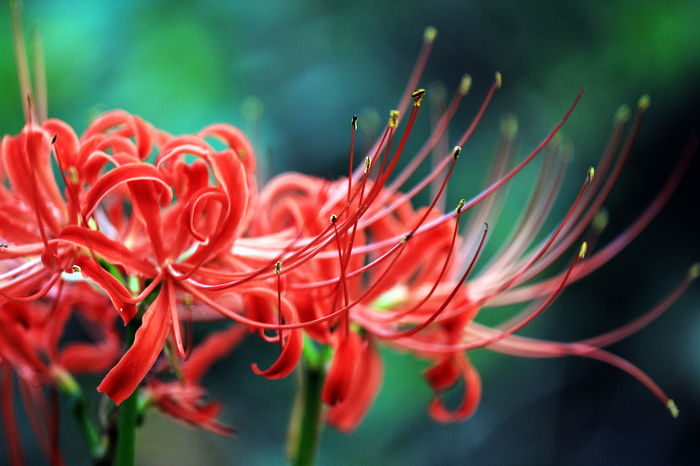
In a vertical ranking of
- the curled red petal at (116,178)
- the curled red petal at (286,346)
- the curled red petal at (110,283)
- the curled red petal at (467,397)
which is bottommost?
the curled red petal at (467,397)

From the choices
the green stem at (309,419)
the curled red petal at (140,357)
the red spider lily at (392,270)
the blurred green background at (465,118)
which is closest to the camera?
the curled red petal at (140,357)

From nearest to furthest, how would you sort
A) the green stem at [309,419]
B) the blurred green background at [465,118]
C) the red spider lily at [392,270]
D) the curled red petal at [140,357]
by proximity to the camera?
the curled red petal at [140,357]
the red spider lily at [392,270]
the green stem at [309,419]
the blurred green background at [465,118]

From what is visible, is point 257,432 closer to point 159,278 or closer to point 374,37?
point 374,37

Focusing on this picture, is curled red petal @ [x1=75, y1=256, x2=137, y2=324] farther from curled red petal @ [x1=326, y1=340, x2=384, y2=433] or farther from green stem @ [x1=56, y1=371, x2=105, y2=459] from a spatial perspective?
curled red petal @ [x1=326, y1=340, x2=384, y2=433]

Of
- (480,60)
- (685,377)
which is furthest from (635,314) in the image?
(480,60)

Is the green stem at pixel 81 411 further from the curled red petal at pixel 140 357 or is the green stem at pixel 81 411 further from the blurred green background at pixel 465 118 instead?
the blurred green background at pixel 465 118

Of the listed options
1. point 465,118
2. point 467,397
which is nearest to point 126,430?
point 467,397

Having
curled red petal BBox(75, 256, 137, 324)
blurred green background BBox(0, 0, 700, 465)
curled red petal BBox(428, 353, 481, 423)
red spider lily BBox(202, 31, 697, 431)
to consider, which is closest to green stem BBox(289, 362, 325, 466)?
red spider lily BBox(202, 31, 697, 431)

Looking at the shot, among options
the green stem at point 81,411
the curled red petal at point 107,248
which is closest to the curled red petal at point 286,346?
the curled red petal at point 107,248
